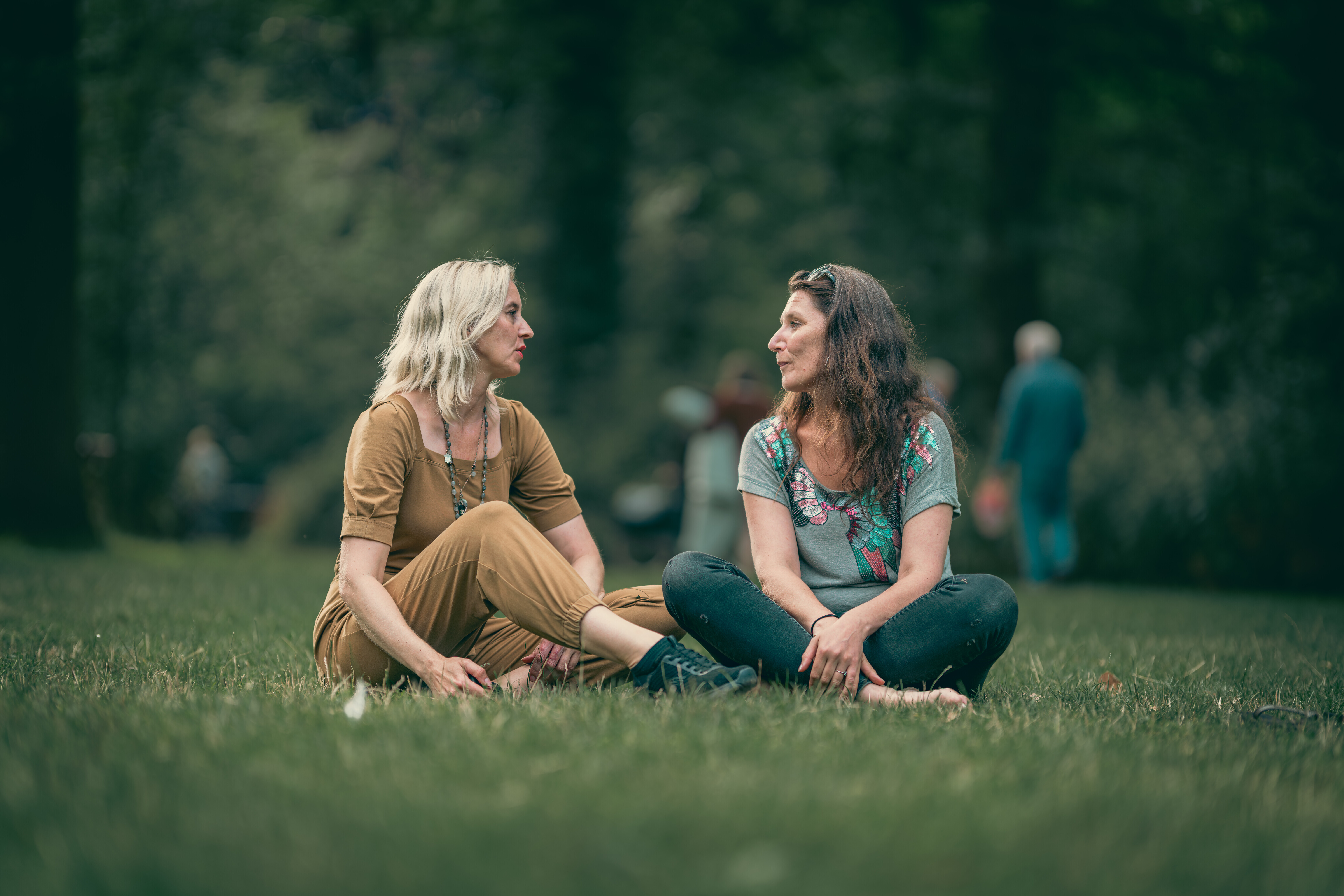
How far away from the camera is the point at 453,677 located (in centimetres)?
359

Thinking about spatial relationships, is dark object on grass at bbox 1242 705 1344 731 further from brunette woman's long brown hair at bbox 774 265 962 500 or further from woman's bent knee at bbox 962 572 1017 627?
brunette woman's long brown hair at bbox 774 265 962 500

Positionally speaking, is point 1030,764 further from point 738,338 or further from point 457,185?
point 738,338

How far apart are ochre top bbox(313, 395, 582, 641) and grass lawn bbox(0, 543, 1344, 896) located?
1.76ft

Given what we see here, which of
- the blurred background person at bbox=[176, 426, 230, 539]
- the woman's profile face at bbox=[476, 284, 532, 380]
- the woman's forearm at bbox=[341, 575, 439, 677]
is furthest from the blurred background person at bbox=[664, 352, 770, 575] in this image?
the blurred background person at bbox=[176, 426, 230, 539]

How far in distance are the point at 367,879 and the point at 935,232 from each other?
1880 centimetres

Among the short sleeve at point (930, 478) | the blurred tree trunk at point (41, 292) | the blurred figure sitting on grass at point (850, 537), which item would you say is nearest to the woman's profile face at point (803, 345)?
the blurred figure sitting on grass at point (850, 537)

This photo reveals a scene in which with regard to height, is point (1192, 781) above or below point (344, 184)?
below

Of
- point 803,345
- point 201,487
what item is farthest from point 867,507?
point 201,487

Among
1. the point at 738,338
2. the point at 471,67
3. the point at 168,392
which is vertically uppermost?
the point at 471,67

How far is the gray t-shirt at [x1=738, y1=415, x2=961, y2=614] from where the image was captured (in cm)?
400

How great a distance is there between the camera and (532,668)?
12.9ft

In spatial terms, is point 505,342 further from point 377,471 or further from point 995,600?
point 995,600

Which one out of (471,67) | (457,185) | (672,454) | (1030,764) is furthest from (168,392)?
(1030,764)

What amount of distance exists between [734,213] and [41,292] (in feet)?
44.9
